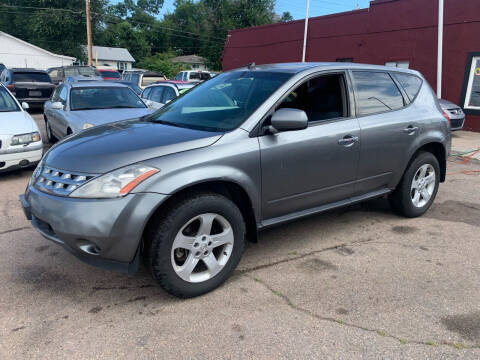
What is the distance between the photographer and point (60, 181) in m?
2.84

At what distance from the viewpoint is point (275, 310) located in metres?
2.90

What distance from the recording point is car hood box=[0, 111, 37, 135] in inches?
243

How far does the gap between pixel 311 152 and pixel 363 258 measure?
3.70ft

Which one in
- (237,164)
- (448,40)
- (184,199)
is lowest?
(184,199)

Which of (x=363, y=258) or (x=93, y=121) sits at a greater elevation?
(x=93, y=121)

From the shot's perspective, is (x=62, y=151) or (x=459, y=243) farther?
(x=459, y=243)

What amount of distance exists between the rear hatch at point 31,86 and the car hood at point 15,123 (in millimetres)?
9162

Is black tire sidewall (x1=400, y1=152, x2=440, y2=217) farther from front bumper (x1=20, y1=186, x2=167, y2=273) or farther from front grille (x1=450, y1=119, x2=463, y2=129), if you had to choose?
front grille (x1=450, y1=119, x2=463, y2=129)

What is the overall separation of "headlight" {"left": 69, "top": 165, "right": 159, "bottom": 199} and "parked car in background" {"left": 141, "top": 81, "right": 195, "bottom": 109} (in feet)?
21.0

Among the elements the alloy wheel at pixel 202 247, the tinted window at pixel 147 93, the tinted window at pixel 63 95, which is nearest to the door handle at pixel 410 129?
the alloy wheel at pixel 202 247

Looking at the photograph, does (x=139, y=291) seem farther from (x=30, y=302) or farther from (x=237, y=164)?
(x=237, y=164)

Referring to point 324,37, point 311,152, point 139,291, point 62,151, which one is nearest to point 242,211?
point 311,152

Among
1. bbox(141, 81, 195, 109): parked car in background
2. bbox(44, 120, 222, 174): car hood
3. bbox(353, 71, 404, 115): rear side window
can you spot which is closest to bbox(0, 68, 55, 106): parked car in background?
bbox(141, 81, 195, 109): parked car in background

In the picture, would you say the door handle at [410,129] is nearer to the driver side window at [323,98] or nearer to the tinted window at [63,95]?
the driver side window at [323,98]
